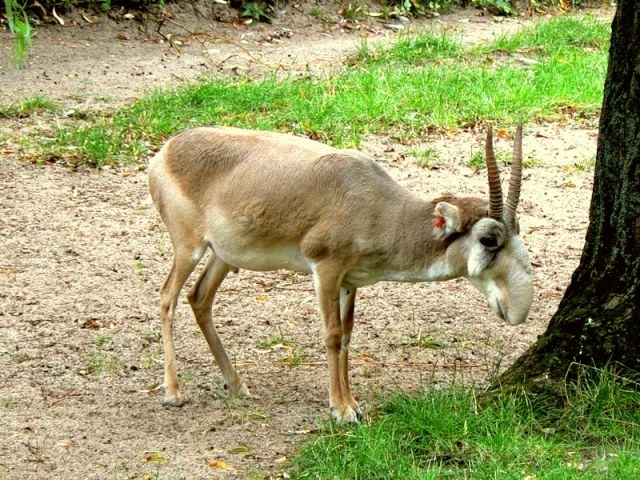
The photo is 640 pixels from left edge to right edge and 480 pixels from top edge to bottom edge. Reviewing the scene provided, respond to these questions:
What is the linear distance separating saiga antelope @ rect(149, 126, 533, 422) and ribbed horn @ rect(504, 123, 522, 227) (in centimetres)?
1

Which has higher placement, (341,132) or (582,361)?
(582,361)

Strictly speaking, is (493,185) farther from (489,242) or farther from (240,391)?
(240,391)

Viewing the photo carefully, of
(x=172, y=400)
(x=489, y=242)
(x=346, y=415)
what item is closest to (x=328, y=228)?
(x=489, y=242)

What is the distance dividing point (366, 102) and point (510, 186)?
18.7 feet

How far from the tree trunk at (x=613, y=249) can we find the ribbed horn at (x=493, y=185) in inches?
17.4

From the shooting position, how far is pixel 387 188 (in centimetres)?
558

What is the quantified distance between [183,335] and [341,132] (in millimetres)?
3809

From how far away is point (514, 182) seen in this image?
505 cm

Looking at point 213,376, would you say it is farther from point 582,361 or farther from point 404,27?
point 404,27

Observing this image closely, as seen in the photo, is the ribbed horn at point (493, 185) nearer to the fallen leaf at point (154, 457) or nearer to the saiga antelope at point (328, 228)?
the saiga antelope at point (328, 228)

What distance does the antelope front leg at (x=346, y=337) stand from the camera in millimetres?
5539

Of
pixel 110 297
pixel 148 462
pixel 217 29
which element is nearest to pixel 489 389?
pixel 148 462

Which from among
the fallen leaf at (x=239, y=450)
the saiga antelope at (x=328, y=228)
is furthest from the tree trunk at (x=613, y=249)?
the fallen leaf at (x=239, y=450)

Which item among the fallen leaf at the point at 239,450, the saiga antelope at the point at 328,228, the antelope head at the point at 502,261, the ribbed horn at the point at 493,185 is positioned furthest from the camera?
the saiga antelope at the point at 328,228
